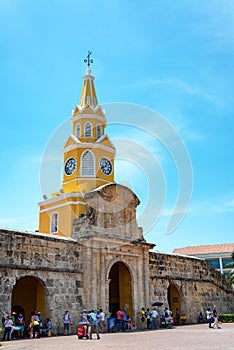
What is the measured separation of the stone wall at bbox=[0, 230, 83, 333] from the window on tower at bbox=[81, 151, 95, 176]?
27.7 feet

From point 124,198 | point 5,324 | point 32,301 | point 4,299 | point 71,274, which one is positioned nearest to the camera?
point 5,324

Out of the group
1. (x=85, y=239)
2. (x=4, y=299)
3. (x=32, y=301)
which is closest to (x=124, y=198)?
(x=85, y=239)

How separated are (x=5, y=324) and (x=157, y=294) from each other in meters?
11.2

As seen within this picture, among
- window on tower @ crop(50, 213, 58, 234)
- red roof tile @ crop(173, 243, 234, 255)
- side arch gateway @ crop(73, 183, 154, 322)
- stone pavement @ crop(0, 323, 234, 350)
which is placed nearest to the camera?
stone pavement @ crop(0, 323, 234, 350)

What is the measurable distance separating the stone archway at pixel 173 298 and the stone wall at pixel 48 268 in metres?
8.93

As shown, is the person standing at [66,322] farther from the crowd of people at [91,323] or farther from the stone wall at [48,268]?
the stone wall at [48,268]

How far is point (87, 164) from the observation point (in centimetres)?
2895

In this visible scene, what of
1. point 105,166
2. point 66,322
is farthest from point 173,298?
point 66,322

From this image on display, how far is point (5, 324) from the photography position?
16000 mm

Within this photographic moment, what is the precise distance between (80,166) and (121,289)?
9.52 metres

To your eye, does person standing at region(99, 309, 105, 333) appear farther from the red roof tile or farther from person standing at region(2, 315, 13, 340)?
the red roof tile

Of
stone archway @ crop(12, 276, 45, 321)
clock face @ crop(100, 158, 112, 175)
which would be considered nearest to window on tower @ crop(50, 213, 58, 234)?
clock face @ crop(100, 158, 112, 175)

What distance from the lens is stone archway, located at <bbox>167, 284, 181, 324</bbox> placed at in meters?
26.9

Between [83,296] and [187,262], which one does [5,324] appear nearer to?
[83,296]
